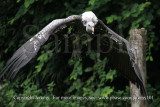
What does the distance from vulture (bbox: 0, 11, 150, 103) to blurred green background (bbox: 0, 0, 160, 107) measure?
33 cm

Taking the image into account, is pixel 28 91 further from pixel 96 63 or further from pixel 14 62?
pixel 14 62

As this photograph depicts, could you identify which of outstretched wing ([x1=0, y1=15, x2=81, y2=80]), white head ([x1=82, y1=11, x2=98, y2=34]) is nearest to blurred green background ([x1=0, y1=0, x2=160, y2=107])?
white head ([x1=82, y1=11, x2=98, y2=34])

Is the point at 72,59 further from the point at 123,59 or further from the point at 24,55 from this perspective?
the point at 24,55

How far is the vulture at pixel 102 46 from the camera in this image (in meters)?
3.60

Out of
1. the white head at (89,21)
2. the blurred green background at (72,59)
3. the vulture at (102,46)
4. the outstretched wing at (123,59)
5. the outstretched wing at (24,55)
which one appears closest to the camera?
the outstretched wing at (24,55)

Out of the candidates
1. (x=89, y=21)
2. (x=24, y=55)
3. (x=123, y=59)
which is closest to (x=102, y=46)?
(x=123, y=59)

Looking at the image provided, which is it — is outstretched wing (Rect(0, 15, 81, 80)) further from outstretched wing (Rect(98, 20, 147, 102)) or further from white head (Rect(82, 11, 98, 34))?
outstretched wing (Rect(98, 20, 147, 102))

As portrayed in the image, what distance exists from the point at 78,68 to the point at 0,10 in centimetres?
232

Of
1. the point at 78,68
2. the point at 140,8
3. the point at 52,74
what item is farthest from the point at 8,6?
the point at 140,8

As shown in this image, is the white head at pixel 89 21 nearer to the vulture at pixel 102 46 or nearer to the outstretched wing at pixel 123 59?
the vulture at pixel 102 46

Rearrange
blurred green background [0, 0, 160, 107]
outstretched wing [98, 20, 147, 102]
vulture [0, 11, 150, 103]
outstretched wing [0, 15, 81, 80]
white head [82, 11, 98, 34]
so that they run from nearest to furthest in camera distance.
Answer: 1. outstretched wing [0, 15, 81, 80]
2. vulture [0, 11, 150, 103]
3. outstretched wing [98, 20, 147, 102]
4. white head [82, 11, 98, 34]
5. blurred green background [0, 0, 160, 107]

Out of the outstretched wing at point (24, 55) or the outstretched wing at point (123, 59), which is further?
the outstretched wing at point (123, 59)

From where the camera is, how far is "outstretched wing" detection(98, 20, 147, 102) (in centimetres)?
421

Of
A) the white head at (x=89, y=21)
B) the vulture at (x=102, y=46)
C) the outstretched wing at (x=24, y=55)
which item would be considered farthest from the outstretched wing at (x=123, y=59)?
the outstretched wing at (x=24, y=55)
